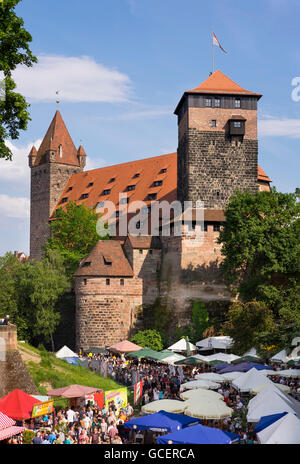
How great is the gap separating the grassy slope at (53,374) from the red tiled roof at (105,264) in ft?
52.3

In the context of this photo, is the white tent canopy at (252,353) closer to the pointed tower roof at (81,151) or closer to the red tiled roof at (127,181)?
the red tiled roof at (127,181)

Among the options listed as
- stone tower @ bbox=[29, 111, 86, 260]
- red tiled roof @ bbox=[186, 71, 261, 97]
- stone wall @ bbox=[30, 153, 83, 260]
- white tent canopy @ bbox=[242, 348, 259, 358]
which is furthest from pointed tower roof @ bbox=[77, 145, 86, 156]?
white tent canopy @ bbox=[242, 348, 259, 358]

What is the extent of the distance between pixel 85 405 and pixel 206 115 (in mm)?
33952

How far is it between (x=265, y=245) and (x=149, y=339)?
11640mm

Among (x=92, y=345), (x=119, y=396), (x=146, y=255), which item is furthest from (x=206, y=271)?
(x=119, y=396)

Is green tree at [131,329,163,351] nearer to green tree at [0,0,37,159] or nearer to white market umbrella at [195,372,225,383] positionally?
white market umbrella at [195,372,225,383]

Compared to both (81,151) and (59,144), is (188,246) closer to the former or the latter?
(59,144)

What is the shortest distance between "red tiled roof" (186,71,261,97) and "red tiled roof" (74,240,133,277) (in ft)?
46.5

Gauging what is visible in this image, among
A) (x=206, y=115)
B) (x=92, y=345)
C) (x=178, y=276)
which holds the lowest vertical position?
(x=92, y=345)

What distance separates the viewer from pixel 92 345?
169 feet

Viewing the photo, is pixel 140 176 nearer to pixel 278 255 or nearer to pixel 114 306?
pixel 114 306

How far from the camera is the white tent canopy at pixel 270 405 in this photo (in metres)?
18.9

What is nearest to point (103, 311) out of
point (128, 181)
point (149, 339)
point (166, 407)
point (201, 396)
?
point (149, 339)

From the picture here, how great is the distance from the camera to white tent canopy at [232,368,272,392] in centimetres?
2397
